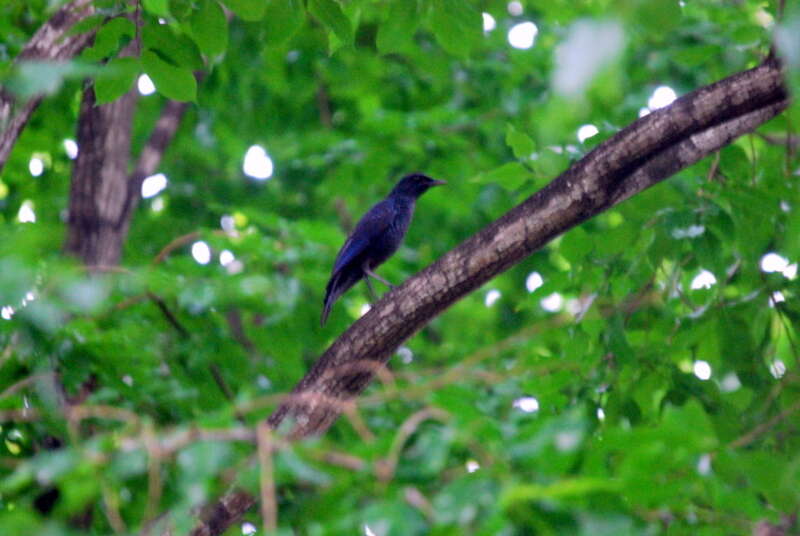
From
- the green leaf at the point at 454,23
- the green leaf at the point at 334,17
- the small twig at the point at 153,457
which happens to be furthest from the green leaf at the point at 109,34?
the small twig at the point at 153,457

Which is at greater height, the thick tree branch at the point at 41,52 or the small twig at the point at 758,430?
the thick tree branch at the point at 41,52

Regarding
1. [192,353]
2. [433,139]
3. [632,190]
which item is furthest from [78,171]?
[632,190]

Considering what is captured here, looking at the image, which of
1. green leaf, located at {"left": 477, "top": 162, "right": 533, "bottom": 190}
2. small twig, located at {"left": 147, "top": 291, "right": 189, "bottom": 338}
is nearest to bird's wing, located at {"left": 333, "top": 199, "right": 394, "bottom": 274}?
small twig, located at {"left": 147, "top": 291, "right": 189, "bottom": 338}

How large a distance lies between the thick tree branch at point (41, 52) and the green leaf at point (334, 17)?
108cm

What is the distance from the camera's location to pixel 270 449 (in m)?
2.07

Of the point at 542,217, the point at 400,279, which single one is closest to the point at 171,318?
the point at 400,279

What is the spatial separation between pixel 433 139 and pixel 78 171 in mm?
2727

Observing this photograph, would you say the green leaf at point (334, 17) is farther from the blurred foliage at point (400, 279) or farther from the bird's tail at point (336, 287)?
the bird's tail at point (336, 287)

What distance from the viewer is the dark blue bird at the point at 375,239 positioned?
21.8 ft

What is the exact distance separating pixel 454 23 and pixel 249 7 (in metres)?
0.83

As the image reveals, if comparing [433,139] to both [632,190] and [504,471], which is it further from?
[504,471]

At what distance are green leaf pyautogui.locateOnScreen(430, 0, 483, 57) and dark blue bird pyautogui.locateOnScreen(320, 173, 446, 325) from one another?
9.60 feet

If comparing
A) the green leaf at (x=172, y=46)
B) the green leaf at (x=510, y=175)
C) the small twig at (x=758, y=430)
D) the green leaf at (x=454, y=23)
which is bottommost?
the small twig at (x=758, y=430)

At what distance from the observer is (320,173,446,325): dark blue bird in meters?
6.64
